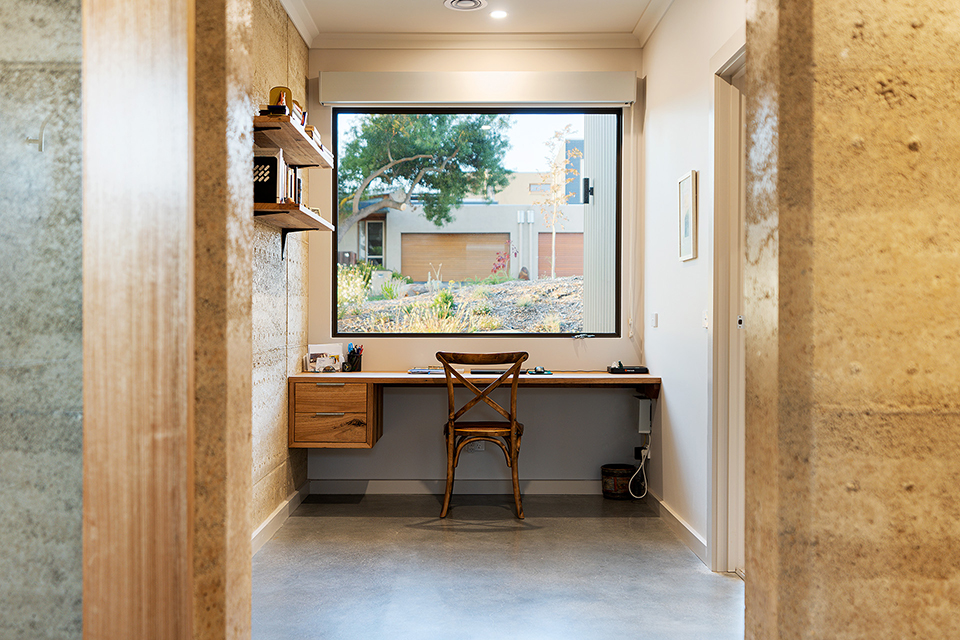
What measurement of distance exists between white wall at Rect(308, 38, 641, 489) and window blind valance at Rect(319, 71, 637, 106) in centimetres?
8

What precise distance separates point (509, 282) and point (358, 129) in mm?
1437

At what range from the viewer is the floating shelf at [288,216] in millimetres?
2930

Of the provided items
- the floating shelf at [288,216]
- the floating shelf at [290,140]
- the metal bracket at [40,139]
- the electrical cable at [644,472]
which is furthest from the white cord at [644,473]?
the metal bracket at [40,139]

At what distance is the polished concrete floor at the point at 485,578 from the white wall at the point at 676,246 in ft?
1.25

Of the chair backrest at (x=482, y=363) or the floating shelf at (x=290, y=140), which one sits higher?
the floating shelf at (x=290, y=140)

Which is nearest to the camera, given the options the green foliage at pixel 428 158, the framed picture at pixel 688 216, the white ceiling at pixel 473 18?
the framed picture at pixel 688 216

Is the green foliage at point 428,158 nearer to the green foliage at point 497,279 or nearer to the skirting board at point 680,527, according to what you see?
the green foliage at point 497,279

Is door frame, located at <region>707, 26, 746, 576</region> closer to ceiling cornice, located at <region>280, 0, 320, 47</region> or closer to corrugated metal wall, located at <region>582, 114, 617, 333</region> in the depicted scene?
corrugated metal wall, located at <region>582, 114, 617, 333</region>

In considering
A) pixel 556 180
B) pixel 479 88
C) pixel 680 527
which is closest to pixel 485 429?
pixel 680 527

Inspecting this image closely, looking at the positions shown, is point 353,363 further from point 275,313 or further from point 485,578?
point 485,578

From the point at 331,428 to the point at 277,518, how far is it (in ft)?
1.84

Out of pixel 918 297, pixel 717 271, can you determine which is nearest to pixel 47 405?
pixel 918 297

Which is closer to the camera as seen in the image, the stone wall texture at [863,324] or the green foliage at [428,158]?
the stone wall texture at [863,324]

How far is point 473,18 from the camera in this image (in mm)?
3961
